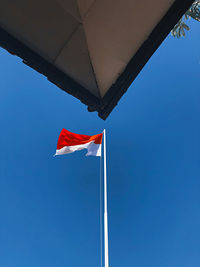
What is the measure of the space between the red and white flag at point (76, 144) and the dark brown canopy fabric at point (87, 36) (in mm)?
4946

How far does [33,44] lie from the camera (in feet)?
6.50

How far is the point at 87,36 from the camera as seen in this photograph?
78.1 inches

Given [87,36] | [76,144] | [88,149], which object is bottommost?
[76,144]

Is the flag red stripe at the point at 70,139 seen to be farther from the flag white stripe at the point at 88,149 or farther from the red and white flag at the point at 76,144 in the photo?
the flag white stripe at the point at 88,149

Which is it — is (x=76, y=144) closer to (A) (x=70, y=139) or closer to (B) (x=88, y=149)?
(A) (x=70, y=139)

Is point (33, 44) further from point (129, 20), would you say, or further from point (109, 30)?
point (129, 20)

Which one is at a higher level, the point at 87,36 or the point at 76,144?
A: the point at 87,36

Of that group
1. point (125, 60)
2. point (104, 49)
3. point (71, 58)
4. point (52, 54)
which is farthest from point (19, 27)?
point (125, 60)

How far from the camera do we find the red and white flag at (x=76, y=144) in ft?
23.6

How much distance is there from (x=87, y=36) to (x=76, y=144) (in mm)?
5671

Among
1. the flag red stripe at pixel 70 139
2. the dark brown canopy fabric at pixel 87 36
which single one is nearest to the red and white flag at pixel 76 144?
the flag red stripe at pixel 70 139

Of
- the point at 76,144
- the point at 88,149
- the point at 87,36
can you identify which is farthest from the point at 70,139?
the point at 87,36

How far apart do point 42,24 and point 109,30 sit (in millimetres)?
643

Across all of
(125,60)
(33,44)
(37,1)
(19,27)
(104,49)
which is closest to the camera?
(37,1)
